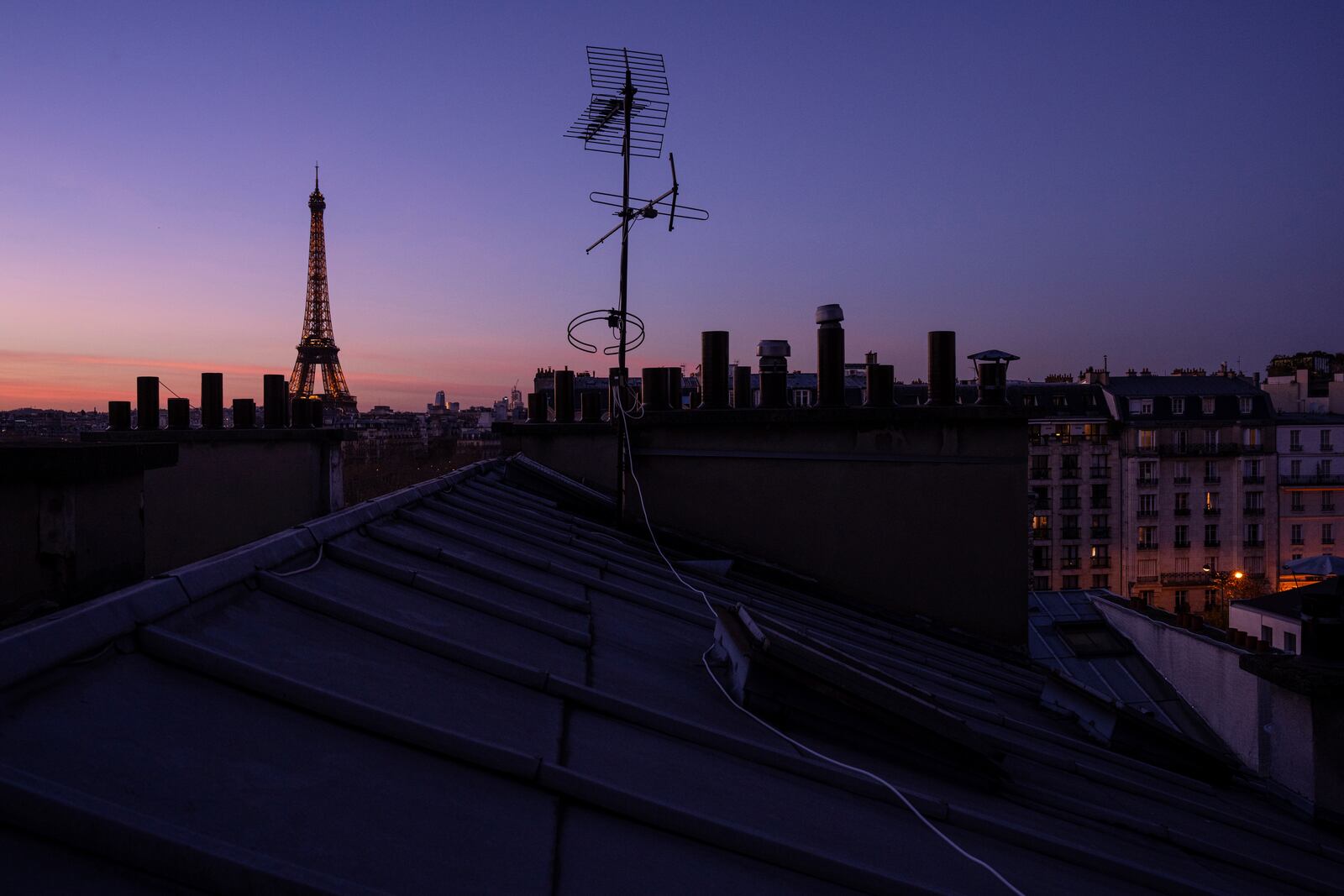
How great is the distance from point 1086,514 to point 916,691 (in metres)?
57.3

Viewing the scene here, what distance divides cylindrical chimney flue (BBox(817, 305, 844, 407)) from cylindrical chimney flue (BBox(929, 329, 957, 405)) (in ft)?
3.81

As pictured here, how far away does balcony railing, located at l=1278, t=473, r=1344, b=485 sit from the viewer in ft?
188

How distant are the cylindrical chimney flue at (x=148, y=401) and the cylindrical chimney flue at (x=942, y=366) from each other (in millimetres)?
13655

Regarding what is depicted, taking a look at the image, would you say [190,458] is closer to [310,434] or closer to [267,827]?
[310,434]

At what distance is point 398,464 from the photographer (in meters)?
65.1

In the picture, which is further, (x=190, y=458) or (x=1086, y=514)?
(x=1086, y=514)

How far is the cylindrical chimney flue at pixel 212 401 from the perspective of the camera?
49.0 ft

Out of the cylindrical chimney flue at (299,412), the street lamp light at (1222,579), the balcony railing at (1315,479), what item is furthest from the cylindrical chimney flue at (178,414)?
the balcony railing at (1315,479)

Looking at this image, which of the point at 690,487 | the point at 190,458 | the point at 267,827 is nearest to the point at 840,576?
the point at 690,487

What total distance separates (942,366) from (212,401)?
12233mm

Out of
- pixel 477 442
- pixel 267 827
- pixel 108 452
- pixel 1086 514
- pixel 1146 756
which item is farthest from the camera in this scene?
pixel 477 442

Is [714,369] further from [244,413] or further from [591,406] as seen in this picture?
[244,413]

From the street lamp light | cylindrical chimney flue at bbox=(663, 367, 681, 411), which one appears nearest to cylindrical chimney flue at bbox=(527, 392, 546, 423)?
cylindrical chimney flue at bbox=(663, 367, 681, 411)

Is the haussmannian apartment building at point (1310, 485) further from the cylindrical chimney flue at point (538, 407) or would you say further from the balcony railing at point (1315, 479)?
the cylindrical chimney flue at point (538, 407)
